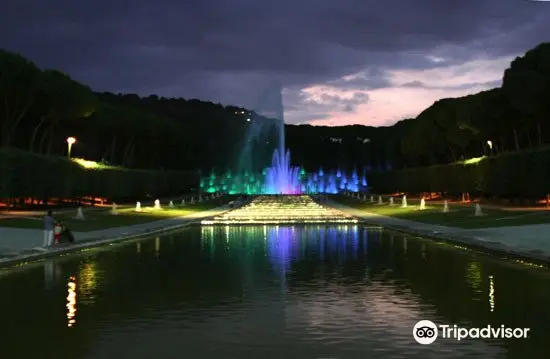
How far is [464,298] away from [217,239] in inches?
808

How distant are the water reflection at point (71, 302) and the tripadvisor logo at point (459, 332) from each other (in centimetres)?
570

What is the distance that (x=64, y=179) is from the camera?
65.0 metres

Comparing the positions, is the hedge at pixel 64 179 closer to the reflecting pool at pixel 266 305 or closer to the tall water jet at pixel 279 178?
the tall water jet at pixel 279 178

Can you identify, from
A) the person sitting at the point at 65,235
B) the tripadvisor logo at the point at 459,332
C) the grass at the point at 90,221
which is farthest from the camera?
the grass at the point at 90,221

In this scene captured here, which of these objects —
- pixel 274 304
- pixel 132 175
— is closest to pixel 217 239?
pixel 274 304

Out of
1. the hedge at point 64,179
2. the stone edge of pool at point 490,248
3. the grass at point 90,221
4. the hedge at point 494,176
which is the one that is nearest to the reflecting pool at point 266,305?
the stone edge of pool at point 490,248

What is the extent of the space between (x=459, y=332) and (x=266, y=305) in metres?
4.22

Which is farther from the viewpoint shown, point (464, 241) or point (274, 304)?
point (464, 241)

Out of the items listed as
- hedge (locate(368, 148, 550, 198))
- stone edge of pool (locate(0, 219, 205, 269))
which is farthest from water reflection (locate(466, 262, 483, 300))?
hedge (locate(368, 148, 550, 198))

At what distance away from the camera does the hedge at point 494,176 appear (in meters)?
59.2

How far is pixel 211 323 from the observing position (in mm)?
12992

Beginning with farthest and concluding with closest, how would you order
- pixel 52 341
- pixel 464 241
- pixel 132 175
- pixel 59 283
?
1. pixel 132 175
2. pixel 464 241
3. pixel 59 283
4. pixel 52 341

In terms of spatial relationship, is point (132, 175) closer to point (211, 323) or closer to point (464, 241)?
point (464, 241)

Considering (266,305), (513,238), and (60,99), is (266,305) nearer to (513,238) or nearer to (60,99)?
(513,238)
